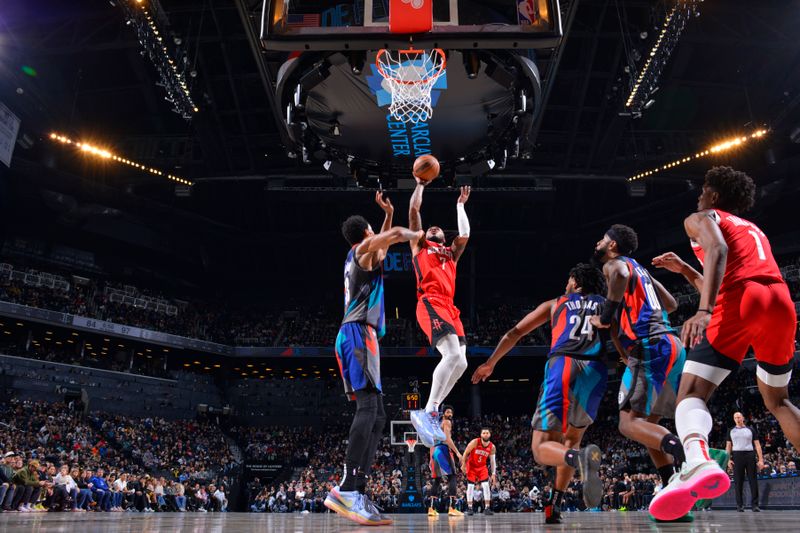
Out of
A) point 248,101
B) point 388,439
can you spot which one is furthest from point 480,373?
point 388,439

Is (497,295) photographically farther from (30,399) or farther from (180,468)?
(30,399)

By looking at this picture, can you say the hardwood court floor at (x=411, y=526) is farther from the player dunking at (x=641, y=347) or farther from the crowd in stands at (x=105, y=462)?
the crowd in stands at (x=105, y=462)

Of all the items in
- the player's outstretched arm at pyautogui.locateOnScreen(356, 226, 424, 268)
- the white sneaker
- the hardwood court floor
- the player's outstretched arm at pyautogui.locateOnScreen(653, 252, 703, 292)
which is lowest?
the hardwood court floor

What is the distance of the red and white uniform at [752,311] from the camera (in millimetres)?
3342

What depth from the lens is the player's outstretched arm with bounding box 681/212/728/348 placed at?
10.5 ft

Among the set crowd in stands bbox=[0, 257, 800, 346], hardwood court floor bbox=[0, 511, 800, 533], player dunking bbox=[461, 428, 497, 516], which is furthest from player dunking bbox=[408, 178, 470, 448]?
crowd in stands bbox=[0, 257, 800, 346]

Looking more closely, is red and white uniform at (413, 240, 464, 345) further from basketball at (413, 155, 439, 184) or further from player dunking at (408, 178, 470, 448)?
basketball at (413, 155, 439, 184)

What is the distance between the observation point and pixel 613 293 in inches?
185

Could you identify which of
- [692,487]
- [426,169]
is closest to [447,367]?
[426,169]

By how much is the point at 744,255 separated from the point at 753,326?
43 centimetres

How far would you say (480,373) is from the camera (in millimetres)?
5930

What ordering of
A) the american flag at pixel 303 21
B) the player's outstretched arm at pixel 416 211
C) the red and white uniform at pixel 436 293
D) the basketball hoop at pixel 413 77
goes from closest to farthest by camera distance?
the player's outstretched arm at pixel 416 211, the red and white uniform at pixel 436 293, the american flag at pixel 303 21, the basketball hoop at pixel 413 77

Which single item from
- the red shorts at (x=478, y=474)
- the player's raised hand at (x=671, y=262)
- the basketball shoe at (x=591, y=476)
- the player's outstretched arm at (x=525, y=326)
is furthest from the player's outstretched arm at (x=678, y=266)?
the red shorts at (x=478, y=474)

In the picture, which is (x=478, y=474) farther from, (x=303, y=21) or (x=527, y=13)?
(x=303, y=21)
